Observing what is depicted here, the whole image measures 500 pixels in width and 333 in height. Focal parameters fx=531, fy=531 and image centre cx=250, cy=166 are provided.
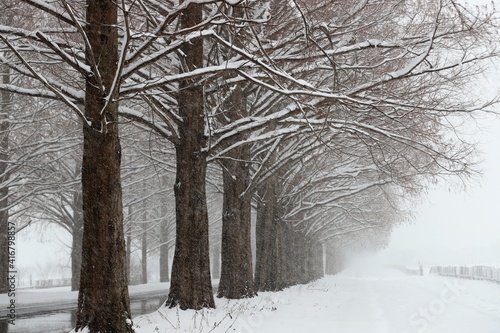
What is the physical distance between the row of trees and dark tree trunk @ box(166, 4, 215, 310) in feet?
0.09

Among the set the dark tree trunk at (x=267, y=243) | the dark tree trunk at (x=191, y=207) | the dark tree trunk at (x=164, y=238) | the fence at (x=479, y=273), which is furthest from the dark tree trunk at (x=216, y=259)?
the dark tree trunk at (x=191, y=207)

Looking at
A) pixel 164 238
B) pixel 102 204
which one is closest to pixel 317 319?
pixel 102 204

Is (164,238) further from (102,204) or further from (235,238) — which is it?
(102,204)

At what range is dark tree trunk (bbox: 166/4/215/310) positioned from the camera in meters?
10.4

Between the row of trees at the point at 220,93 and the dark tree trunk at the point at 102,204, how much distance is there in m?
0.01

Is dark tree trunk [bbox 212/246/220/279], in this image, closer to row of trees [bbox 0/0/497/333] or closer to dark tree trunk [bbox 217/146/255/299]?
row of trees [bbox 0/0/497/333]

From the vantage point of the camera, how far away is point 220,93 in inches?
525

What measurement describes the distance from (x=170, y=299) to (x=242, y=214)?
15.2 ft

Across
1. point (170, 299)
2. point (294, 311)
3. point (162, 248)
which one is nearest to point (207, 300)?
point (170, 299)

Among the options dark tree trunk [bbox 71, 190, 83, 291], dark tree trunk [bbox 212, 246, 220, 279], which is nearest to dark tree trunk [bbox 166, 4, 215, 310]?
dark tree trunk [bbox 71, 190, 83, 291]

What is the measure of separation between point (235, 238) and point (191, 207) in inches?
135

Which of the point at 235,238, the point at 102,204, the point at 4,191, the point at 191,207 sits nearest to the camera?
the point at 102,204

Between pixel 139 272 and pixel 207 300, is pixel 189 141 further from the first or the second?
pixel 139 272

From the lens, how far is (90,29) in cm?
704
